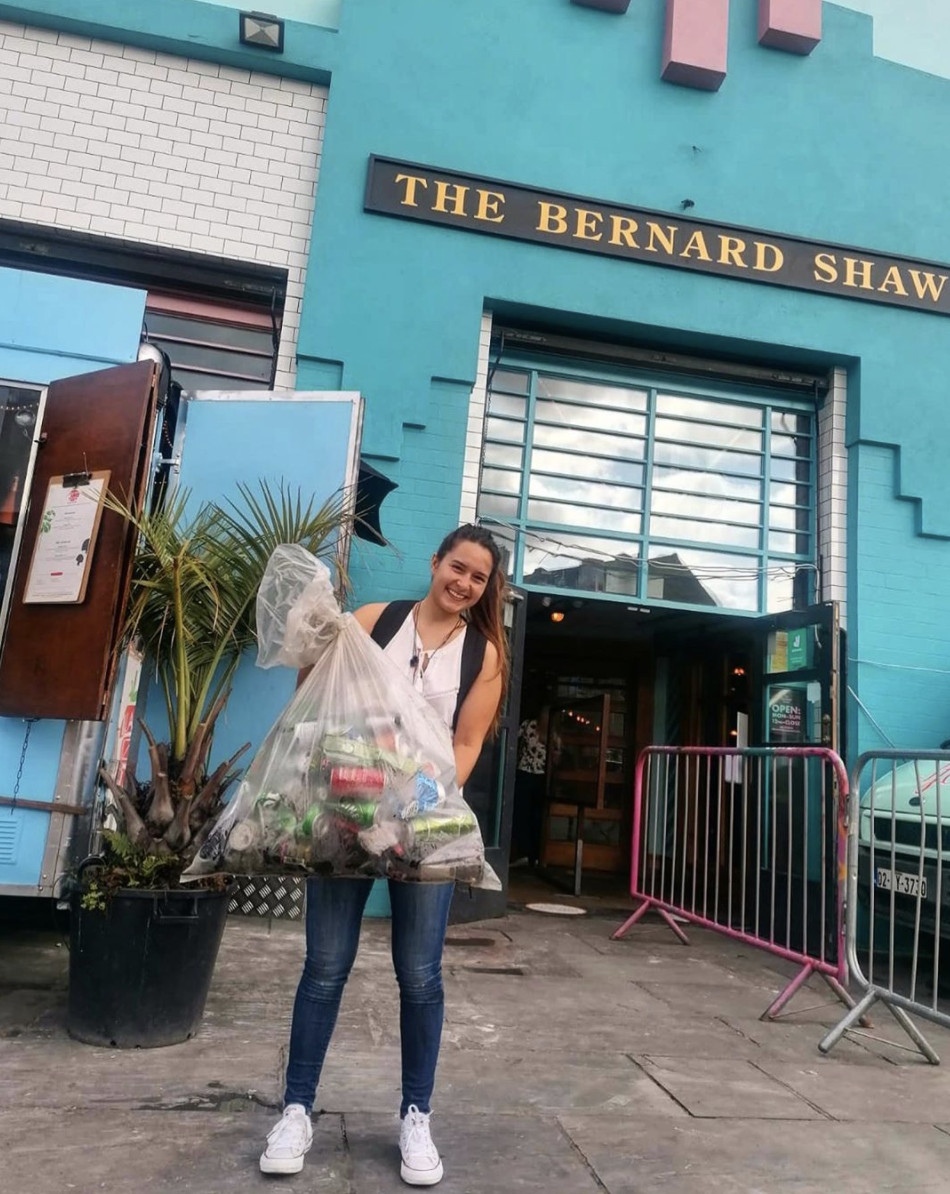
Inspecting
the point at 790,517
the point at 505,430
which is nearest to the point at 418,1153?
the point at 505,430

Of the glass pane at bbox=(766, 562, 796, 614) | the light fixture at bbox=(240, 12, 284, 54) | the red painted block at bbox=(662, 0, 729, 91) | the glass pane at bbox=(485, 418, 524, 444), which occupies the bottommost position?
the glass pane at bbox=(766, 562, 796, 614)

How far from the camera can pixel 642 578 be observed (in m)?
7.21

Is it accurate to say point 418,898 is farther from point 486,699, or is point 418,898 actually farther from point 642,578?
point 642,578

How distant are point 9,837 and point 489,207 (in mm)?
5573

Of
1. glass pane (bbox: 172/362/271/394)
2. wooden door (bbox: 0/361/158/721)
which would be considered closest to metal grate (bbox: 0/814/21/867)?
wooden door (bbox: 0/361/158/721)

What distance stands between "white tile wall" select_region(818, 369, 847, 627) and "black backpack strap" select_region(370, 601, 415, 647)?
527 centimetres

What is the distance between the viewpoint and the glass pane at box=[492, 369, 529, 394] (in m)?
7.31

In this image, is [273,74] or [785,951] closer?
[785,951]

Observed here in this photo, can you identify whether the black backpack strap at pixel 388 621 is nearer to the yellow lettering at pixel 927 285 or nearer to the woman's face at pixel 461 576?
the woman's face at pixel 461 576

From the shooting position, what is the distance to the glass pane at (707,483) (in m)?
7.43

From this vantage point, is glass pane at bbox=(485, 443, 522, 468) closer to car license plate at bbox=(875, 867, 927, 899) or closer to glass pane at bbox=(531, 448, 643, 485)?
glass pane at bbox=(531, 448, 643, 485)

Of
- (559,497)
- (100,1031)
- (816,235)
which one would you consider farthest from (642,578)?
(100,1031)

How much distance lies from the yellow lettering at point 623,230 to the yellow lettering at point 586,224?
96mm

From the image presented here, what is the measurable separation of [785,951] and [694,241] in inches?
214
